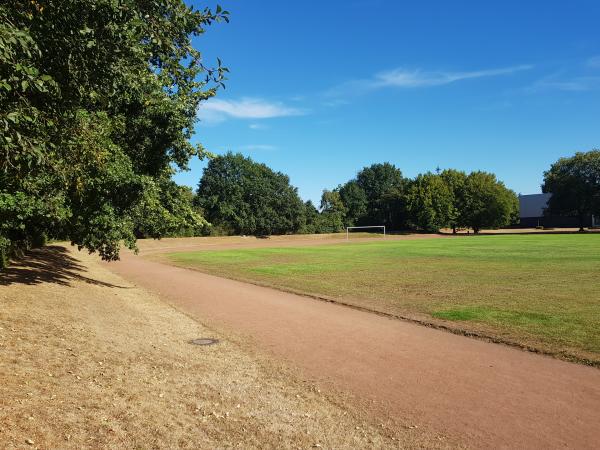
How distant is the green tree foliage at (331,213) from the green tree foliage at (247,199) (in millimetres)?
8865

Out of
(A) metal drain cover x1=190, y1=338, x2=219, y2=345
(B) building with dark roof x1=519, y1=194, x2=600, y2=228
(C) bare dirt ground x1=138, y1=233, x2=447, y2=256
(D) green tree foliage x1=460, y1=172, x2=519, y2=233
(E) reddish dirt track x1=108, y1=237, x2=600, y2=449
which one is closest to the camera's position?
(E) reddish dirt track x1=108, y1=237, x2=600, y2=449

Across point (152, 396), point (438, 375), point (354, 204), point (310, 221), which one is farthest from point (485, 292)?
point (354, 204)

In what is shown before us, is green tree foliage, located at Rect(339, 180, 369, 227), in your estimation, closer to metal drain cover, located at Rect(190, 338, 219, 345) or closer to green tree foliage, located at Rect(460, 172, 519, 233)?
green tree foliage, located at Rect(460, 172, 519, 233)

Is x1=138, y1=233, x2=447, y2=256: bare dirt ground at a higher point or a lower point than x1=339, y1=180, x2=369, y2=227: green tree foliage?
lower

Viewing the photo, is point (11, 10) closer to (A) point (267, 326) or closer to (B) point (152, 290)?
(A) point (267, 326)

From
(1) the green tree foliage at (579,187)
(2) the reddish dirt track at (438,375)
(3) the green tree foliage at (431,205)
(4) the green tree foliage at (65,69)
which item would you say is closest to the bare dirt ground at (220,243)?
(3) the green tree foliage at (431,205)

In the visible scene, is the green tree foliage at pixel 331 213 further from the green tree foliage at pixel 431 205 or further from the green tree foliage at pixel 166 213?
the green tree foliage at pixel 166 213

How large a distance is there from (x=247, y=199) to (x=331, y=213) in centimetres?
2481

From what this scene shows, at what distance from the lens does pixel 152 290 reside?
753 inches

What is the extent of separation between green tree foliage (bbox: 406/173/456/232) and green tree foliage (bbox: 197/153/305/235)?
80.6 feet

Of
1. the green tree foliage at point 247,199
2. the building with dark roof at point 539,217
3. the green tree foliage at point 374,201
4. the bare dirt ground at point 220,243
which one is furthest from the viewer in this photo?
the building with dark roof at point 539,217

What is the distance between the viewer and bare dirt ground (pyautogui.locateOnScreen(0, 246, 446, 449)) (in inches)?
214

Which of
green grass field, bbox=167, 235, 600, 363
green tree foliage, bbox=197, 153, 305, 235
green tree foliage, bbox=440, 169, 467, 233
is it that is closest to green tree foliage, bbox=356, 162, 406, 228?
green tree foliage, bbox=440, 169, 467, 233

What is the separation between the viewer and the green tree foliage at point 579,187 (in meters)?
85.7
